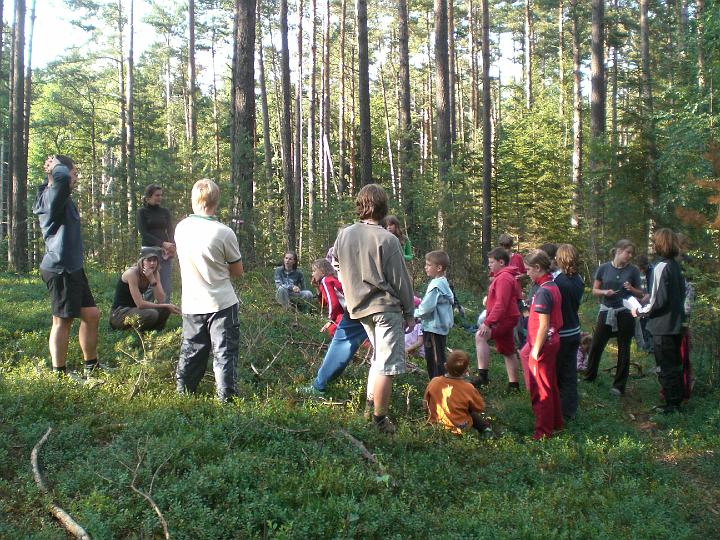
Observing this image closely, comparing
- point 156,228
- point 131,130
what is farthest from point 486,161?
point 156,228

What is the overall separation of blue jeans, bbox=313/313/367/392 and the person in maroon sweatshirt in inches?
76.7

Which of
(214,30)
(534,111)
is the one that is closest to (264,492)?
(534,111)

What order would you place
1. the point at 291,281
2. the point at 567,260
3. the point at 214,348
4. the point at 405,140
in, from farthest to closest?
1. the point at 405,140
2. the point at 291,281
3. the point at 567,260
4. the point at 214,348

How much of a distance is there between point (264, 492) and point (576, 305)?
14.3ft

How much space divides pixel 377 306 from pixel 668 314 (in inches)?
156

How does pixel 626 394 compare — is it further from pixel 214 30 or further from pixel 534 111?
pixel 214 30

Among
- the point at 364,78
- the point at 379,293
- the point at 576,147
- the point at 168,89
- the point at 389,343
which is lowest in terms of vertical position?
the point at 389,343

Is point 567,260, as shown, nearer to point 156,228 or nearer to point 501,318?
point 501,318

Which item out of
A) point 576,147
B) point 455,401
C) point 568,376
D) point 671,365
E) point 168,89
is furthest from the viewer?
point 168,89

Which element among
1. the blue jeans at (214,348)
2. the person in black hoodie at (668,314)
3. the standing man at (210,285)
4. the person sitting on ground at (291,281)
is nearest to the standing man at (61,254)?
the blue jeans at (214,348)

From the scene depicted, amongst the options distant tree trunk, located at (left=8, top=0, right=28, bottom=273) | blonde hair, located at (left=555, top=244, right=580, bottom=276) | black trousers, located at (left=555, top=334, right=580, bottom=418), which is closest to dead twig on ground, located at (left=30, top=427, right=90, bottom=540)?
black trousers, located at (left=555, top=334, right=580, bottom=418)

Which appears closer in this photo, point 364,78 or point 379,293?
point 379,293

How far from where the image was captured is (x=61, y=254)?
590 centimetres

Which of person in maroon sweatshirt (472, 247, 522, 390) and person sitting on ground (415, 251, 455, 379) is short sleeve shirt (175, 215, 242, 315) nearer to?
person sitting on ground (415, 251, 455, 379)
